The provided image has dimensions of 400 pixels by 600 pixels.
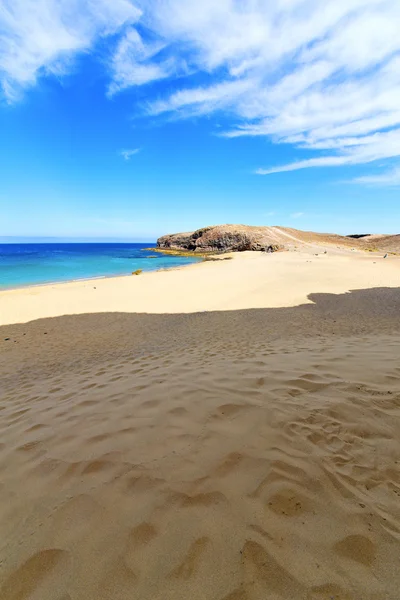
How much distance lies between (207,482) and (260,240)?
67648 millimetres

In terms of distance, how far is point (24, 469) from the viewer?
3.15 meters

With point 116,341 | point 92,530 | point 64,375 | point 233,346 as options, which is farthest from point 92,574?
point 116,341

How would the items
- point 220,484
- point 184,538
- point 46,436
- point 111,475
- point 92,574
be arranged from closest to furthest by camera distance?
point 92,574
point 184,538
point 220,484
point 111,475
point 46,436

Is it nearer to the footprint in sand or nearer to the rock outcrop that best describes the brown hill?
the rock outcrop

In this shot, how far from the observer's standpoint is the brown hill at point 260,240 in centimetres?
6481

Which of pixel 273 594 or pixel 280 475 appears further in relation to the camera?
pixel 280 475

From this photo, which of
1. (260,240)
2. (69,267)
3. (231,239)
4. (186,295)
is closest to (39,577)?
(186,295)

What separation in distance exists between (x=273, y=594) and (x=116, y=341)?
817cm

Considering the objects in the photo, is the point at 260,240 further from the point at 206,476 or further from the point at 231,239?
the point at 206,476

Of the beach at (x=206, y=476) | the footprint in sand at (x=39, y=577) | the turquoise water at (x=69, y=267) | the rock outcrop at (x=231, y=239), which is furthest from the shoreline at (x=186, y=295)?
the rock outcrop at (x=231, y=239)

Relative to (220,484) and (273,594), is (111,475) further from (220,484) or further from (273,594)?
(273,594)

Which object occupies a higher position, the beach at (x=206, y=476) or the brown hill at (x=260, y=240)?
the brown hill at (x=260, y=240)

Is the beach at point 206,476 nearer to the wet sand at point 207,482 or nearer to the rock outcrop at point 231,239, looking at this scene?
the wet sand at point 207,482

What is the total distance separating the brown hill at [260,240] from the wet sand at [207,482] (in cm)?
5973
